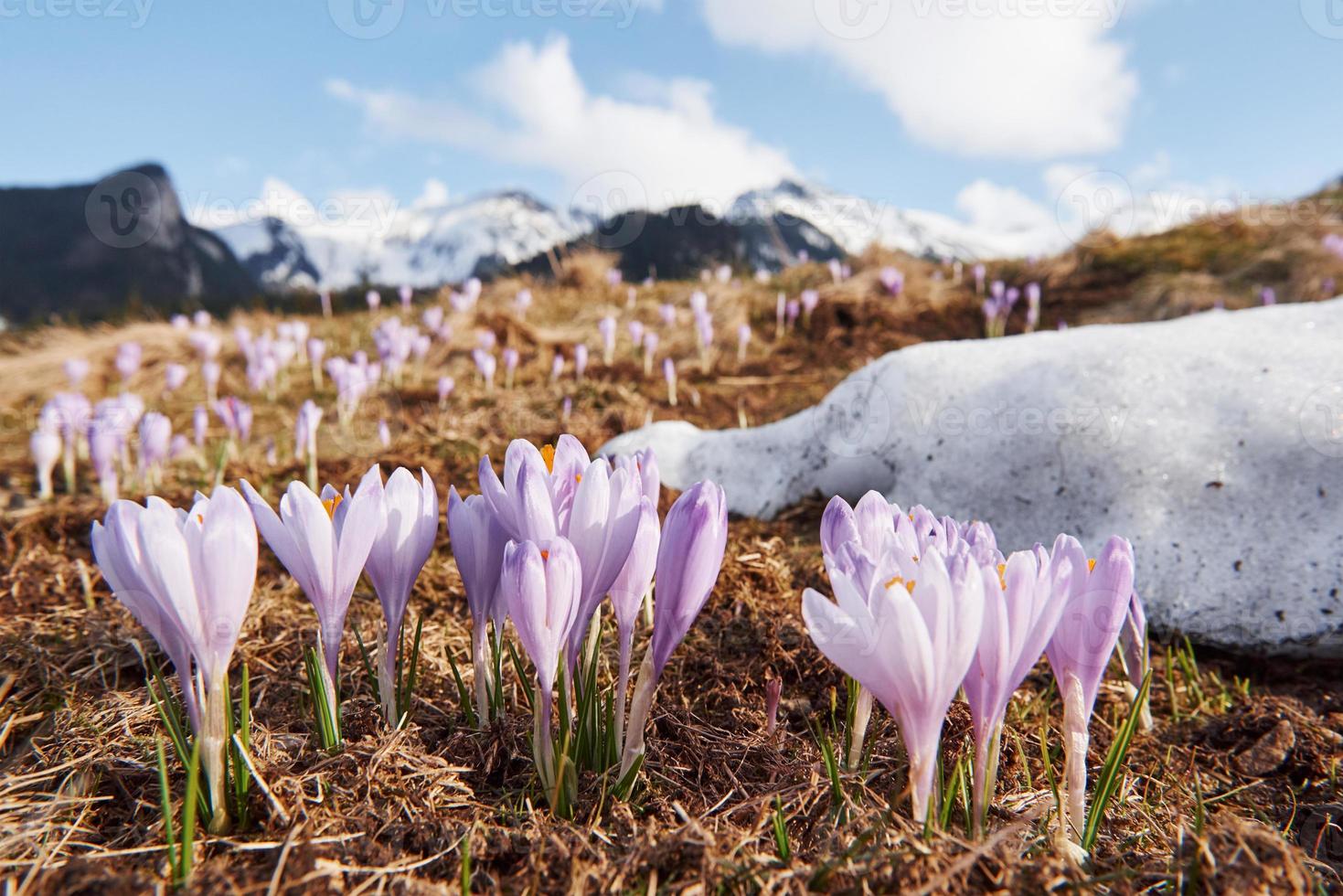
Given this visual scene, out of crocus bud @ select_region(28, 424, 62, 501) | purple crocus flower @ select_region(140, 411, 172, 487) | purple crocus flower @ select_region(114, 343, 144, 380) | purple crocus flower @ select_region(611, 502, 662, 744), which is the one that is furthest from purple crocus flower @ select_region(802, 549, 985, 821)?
purple crocus flower @ select_region(114, 343, 144, 380)

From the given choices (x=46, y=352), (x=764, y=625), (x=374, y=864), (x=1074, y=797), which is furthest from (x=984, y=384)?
(x=46, y=352)

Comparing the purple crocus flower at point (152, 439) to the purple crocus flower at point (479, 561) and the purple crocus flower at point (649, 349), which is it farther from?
the purple crocus flower at point (479, 561)

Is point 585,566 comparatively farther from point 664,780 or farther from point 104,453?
point 104,453

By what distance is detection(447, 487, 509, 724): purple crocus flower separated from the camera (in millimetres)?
1309

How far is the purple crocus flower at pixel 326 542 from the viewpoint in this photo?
120 centimetres

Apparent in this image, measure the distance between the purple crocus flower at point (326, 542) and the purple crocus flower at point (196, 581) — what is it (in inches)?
3.4

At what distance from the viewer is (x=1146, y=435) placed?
8.23ft

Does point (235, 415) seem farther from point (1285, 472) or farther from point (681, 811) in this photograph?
point (1285, 472)

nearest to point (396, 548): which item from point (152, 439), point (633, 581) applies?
point (633, 581)

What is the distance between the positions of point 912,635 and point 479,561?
0.74 m

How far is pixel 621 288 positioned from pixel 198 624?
8.49 m

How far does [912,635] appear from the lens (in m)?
0.95

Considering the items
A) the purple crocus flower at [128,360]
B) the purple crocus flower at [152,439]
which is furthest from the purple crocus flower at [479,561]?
the purple crocus flower at [128,360]

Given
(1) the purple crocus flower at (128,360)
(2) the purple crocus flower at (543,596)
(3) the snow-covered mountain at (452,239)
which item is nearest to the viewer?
(2) the purple crocus flower at (543,596)
